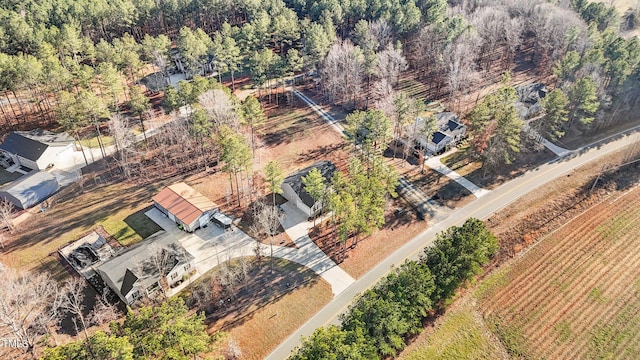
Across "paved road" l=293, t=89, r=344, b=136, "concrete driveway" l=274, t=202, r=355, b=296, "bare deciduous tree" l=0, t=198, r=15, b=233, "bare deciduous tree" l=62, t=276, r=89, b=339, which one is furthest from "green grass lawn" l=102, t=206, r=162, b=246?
"paved road" l=293, t=89, r=344, b=136

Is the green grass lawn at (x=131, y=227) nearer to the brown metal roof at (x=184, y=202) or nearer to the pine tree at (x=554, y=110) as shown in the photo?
the brown metal roof at (x=184, y=202)

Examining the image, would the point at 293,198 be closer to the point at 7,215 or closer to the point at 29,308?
the point at 29,308

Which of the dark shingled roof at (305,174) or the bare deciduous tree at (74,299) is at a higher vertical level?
the dark shingled roof at (305,174)

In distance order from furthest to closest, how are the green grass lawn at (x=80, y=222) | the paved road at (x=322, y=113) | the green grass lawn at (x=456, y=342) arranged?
1. the paved road at (x=322, y=113)
2. the green grass lawn at (x=80, y=222)
3. the green grass lawn at (x=456, y=342)

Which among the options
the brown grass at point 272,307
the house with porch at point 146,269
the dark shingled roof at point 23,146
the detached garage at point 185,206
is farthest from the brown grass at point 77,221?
the brown grass at point 272,307

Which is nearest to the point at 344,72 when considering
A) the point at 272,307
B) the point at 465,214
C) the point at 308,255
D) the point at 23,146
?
the point at 465,214
